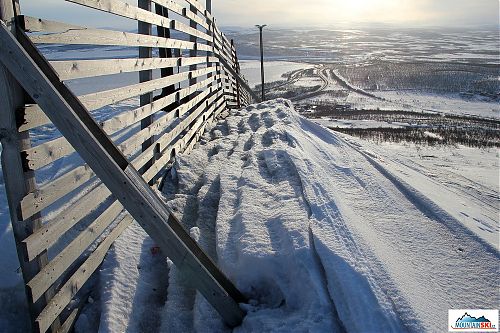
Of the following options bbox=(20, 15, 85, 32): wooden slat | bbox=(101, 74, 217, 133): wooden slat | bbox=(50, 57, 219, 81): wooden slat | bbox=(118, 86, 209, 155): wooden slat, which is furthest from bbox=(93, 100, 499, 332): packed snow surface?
bbox=(20, 15, 85, 32): wooden slat

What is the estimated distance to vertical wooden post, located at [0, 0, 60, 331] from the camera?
2102mm

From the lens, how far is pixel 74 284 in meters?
2.59

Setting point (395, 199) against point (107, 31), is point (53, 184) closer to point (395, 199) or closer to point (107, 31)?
point (107, 31)

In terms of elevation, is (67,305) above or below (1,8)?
below

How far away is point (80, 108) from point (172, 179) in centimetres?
242

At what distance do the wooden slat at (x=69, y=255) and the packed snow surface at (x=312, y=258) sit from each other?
0.82ft

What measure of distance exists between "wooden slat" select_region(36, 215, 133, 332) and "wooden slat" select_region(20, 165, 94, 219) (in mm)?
552

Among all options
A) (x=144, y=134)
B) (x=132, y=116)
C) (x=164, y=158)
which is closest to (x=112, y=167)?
(x=132, y=116)

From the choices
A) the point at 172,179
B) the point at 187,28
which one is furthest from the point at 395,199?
the point at 187,28

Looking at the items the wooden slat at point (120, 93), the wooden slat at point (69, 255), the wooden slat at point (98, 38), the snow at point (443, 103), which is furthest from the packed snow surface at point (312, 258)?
the snow at point (443, 103)

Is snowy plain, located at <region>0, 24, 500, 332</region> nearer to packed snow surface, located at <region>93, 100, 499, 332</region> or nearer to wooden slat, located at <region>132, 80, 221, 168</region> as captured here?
packed snow surface, located at <region>93, 100, 499, 332</region>

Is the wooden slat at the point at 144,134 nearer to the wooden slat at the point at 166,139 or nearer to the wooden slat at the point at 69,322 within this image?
the wooden slat at the point at 166,139

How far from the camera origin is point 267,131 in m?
6.26

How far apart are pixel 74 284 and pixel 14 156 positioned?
3.14 ft
